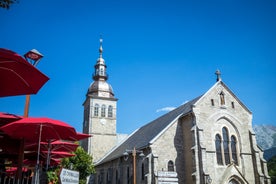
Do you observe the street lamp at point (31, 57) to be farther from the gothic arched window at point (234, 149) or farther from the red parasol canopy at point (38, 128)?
the gothic arched window at point (234, 149)

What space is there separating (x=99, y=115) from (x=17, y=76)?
36878 mm

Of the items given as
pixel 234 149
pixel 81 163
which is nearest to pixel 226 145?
pixel 234 149

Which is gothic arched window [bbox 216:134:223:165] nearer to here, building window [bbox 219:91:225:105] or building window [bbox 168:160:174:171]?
building window [bbox 219:91:225:105]

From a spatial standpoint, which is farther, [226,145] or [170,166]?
[226,145]

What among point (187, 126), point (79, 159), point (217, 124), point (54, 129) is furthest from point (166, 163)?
point (54, 129)

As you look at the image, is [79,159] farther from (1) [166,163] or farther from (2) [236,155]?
(2) [236,155]

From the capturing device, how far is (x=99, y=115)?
4262cm

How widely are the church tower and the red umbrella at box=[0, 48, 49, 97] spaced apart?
112 feet

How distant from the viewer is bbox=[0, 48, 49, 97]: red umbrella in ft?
17.4

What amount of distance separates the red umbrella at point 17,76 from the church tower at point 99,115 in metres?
34.1

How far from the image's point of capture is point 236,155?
23609 millimetres

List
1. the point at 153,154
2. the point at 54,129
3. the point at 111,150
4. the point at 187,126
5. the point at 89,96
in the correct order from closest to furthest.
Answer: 1. the point at 54,129
2. the point at 153,154
3. the point at 187,126
4. the point at 111,150
5. the point at 89,96

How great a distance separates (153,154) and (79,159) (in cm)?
1036

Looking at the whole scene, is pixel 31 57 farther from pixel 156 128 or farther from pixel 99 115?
pixel 99 115
